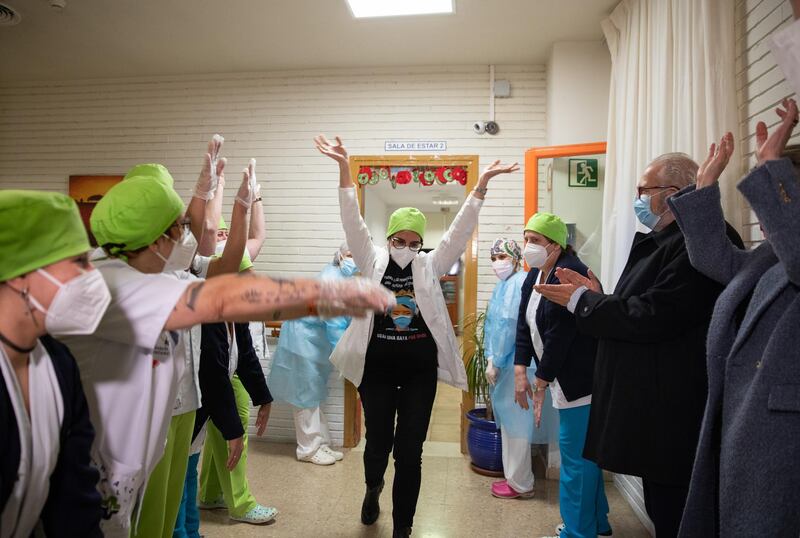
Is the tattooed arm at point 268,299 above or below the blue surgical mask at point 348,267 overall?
above

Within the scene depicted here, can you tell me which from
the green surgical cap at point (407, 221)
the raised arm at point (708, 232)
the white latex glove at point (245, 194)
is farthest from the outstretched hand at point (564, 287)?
the white latex glove at point (245, 194)

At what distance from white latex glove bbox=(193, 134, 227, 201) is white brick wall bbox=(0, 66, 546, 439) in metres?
2.43

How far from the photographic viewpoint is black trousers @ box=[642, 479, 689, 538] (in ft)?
5.43

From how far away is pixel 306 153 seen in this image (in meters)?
4.55

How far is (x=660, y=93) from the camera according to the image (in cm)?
263

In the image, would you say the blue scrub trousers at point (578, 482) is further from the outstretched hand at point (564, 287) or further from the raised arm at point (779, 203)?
the raised arm at point (779, 203)

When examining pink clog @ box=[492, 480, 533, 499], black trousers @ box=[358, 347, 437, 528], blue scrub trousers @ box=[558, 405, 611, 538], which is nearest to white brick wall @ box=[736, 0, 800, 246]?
blue scrub trousers @ box=[558, 405, 611, 538]

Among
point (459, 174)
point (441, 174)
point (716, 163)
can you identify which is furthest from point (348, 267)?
point (716, 163)

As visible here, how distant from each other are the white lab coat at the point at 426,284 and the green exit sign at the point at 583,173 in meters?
1.58

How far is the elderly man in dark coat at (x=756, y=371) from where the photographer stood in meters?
1.16

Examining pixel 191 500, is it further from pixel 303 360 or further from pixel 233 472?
pixel 303 360

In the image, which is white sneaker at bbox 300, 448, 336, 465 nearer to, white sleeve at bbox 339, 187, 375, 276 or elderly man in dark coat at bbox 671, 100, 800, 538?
white sleeve at bbox 339, 187, 375, 276

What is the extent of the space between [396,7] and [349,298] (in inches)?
119

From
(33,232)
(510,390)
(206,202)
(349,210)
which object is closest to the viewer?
(33,232)
